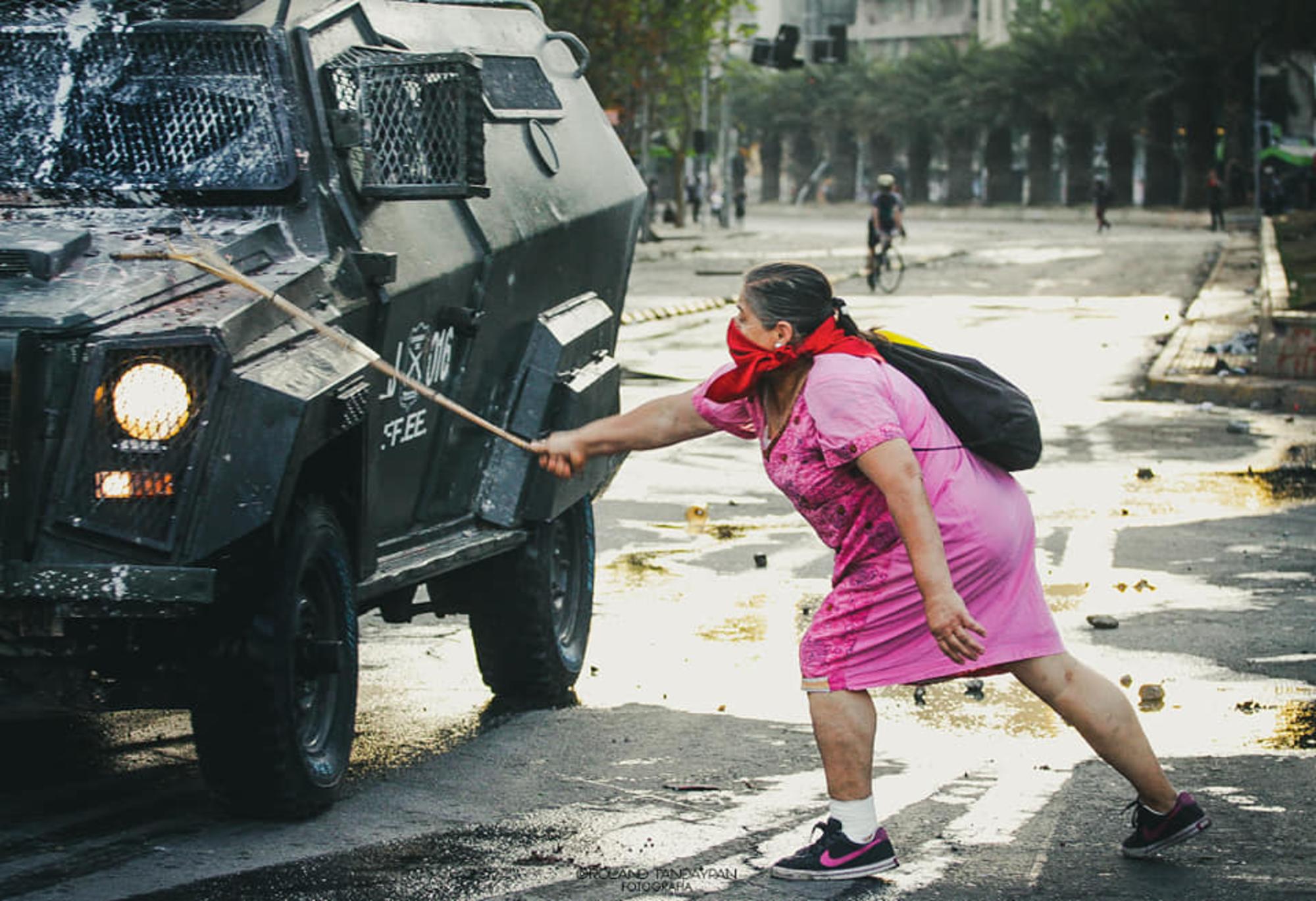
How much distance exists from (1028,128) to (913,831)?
82.4 metres

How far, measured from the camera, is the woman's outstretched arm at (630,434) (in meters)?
5.74

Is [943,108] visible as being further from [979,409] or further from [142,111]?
[979,409]

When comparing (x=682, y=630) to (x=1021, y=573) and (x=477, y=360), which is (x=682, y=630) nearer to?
(x=477, y=360)

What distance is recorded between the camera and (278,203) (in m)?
6.35

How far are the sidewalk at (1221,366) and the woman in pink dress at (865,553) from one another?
1303 centimetres

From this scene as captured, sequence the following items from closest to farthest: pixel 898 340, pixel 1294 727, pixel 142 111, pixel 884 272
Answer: pixel 898 340 < pixel 142 111 < pixel 1294 727 < pixel 884 272

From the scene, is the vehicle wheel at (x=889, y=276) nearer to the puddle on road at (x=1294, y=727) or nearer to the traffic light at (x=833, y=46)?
the traffic light at (x=833, y=46)

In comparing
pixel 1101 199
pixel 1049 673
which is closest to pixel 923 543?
pixel 1049 673

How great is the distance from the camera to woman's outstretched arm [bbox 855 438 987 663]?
5.18 metres

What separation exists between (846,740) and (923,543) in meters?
0.53

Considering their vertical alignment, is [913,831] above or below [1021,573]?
below

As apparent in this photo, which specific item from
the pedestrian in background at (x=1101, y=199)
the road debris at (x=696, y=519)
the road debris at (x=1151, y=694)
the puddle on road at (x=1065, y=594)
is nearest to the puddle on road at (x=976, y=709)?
the road debris at (x=1151, y=694)

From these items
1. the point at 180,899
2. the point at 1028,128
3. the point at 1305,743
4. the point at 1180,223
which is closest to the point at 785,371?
the point at 180,899

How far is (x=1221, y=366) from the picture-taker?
20.0 m
